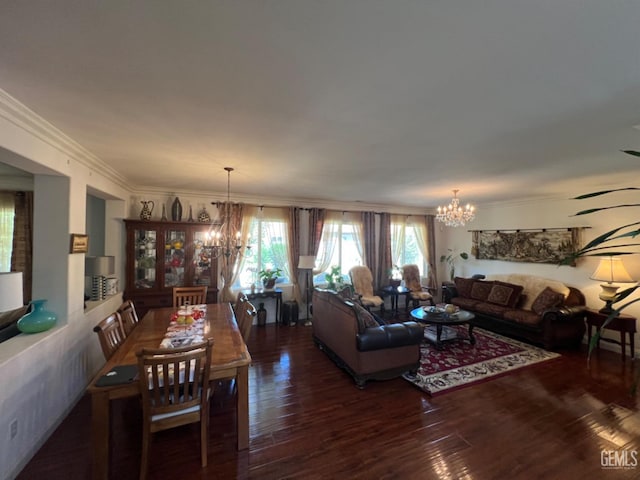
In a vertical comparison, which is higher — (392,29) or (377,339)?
(392,29)

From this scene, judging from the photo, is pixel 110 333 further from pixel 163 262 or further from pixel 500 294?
pixel 500 294

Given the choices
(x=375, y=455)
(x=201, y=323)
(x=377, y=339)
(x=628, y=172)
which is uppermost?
(x=628, y=172)

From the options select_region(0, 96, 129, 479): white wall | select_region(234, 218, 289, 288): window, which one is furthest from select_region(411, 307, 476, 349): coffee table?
select_region(0, 96, 129, 479): white wall

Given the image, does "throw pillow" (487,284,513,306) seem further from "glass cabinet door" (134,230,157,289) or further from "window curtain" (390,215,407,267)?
"glass cabinet door" (134,230,157,289)

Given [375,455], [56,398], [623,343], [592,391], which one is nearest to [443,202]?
[623,343]

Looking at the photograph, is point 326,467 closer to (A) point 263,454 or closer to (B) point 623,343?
(A) point 263,454

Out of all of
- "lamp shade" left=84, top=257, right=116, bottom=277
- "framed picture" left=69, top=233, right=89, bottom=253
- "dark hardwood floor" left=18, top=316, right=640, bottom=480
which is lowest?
"dark hardwood floor" left=18, top=316, right=640, bottom=480

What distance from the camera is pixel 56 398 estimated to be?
235cm

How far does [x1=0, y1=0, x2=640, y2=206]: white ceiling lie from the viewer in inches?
43.5

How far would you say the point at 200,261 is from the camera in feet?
14.8

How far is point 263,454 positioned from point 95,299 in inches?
113

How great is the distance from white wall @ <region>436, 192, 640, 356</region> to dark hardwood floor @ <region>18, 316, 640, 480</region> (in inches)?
67.1

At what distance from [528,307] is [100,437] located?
598 cm

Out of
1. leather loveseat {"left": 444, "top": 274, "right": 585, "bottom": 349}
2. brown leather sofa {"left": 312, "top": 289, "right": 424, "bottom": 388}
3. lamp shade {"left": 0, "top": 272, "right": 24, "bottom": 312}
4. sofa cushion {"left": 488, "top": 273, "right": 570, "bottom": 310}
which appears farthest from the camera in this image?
sofa cushion {"left": 488, "top": 273, "right": 570, "bottom": 310}
